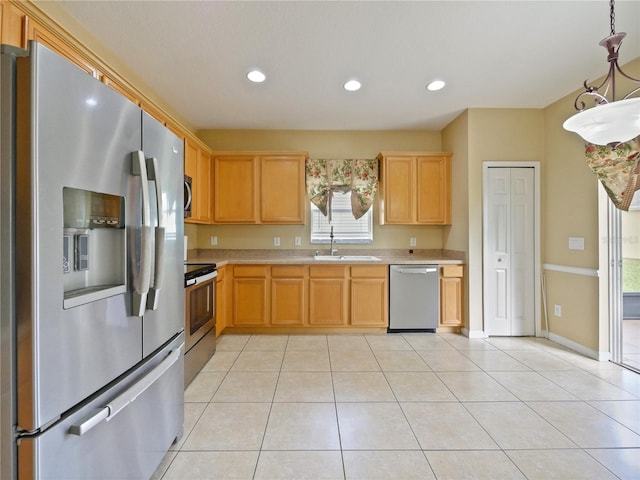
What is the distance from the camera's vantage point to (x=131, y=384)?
1.16 meters

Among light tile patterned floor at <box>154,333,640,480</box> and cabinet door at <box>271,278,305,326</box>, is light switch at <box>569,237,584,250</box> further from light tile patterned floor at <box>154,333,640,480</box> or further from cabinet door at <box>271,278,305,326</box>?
cabinet door at <box>271,278,305,326</box>

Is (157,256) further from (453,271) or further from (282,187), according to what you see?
(453,271)

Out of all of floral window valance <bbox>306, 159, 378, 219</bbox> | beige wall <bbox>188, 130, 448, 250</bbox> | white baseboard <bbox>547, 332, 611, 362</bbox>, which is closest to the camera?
white baseboard <bbox>547, 332, 611, 362</bbox>

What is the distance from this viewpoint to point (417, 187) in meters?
Answer: 3.85

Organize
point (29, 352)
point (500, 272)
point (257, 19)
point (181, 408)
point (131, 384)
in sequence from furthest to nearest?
point (500, 272) < point (257, 19) < point (181, 408) < point (131, 384) < point (29, 352)

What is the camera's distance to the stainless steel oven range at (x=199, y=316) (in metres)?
2.32

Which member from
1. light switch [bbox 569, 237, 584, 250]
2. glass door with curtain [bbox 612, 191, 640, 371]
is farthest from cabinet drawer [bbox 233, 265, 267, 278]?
glass door with curtain [bbox 612, 191, 640, 371]

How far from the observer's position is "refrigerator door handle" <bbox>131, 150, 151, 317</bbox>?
1130 millimetres

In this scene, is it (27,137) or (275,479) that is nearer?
(27,137)

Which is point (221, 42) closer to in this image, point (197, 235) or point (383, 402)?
point (197, 235)

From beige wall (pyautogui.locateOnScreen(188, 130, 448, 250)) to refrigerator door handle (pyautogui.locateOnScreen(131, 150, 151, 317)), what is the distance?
9.61 ft

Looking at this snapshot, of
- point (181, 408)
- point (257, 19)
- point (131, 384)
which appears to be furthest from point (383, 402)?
point (257, 19)

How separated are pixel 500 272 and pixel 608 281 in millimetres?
900

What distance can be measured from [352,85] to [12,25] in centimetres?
235
